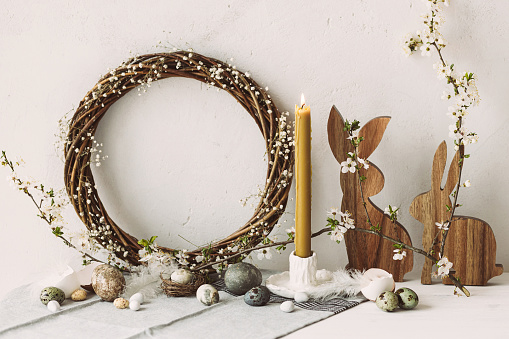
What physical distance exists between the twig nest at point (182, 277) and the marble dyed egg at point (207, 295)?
0.14 feet

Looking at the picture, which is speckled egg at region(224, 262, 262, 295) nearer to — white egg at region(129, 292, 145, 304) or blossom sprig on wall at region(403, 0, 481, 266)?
white egg at region(129, 292, 145, 304)

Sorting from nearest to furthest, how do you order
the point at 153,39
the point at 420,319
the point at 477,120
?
the point at 420,319
the point at 477,120
the point at 153,39

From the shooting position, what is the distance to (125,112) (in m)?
1.16

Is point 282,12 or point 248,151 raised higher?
point 282,12

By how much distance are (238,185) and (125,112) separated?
0.27 m

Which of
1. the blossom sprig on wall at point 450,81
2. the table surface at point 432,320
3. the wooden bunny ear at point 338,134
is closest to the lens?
the table surface at point 432,320

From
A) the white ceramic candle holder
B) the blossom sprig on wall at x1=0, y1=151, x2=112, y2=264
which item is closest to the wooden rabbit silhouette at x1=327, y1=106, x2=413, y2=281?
the white ceramic candle holder

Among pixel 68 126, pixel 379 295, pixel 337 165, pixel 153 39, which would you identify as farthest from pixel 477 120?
pixel 68 126

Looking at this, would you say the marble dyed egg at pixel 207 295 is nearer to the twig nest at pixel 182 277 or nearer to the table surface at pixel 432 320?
the twig nest at pixel 182 277

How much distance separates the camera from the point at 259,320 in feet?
2.81

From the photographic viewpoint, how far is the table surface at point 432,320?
0.79m

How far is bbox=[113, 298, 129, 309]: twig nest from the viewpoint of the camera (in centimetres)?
92

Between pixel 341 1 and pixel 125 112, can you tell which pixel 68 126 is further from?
pixel 341 1

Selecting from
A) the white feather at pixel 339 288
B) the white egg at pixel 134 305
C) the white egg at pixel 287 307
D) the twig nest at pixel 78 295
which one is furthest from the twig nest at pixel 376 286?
the twig nest at pixel 78 295
